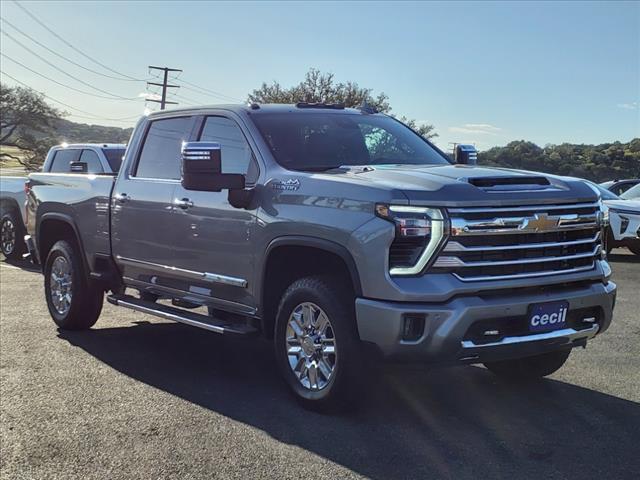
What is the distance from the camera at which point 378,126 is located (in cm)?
639

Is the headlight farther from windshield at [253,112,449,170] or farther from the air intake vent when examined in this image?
windshield at [253,112,449,170]

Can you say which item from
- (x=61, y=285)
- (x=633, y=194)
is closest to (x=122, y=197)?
(x=61, y=285)

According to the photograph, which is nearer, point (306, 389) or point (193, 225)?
point (306, 389)

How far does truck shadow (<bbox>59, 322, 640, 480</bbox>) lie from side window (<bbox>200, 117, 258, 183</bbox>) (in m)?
1.61

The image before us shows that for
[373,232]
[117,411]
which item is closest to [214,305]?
[117,411]

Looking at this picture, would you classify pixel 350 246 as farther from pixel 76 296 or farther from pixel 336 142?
pixel 76 296

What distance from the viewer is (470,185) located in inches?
178

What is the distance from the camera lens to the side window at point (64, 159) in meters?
12.6

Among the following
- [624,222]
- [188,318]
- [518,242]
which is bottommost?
[188,318]

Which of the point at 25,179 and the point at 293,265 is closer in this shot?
the point at 293,265

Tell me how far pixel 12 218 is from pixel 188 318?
9.18m

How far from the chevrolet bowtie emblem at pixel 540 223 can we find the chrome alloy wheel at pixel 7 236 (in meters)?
11.5

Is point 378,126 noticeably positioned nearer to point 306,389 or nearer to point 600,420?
point 306,389

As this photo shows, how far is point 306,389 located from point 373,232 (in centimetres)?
126
